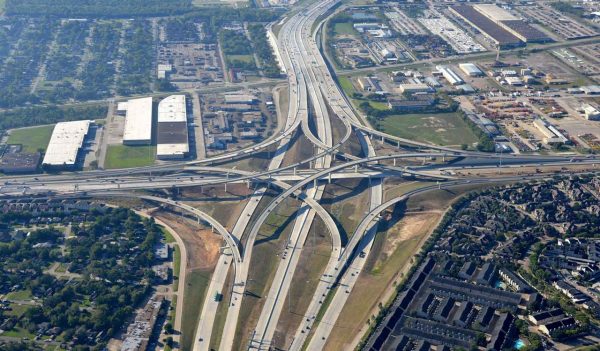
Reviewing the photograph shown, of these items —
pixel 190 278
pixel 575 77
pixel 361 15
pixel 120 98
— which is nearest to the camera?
pixel 190 278

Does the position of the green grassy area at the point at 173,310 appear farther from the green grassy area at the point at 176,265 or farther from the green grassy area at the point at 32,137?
the green grassy area at the point at 32,137

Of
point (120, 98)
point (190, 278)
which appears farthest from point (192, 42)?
point (190, 278)

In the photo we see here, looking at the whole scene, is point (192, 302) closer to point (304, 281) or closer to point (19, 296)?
point (304, 281)

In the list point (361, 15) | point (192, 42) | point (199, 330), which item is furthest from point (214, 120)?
point (361, 15)

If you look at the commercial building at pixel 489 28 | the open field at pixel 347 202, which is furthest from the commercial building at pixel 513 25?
the open field at pixel 347 202

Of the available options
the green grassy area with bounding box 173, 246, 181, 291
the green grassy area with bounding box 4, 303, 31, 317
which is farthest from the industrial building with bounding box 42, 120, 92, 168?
the green grassy area with bounding box 4, 303, 31, 317

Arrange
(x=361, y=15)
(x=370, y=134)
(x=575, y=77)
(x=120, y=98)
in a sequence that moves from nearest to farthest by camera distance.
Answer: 1. (x=370, y=134)
2. (x=120, y=98)
3. (x=575, y=77)
4. (x=361, y=15)

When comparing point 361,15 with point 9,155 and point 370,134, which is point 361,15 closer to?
point 370,134

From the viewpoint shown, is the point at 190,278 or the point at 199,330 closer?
the point at 199,330

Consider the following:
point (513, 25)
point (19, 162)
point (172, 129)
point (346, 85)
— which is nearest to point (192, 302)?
point (19, 162)
